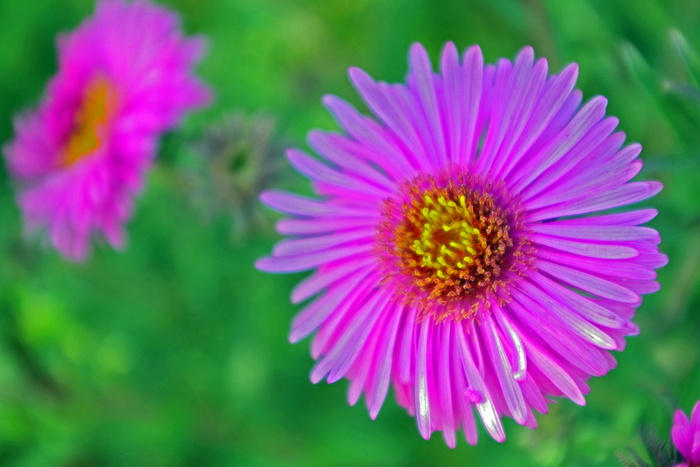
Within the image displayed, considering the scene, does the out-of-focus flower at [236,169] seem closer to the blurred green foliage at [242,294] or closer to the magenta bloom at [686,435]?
the blurred green foliage at [242,294]

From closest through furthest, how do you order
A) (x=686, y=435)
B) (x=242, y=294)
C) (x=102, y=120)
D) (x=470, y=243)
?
(x=686, y=435), (x=470, y=243), (x=102, y=120), (x=242, y=294)

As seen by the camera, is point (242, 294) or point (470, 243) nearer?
point (470, 243)

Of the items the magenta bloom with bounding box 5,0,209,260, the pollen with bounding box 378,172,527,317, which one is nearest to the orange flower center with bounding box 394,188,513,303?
the pollen with bounding box 378,172,527,317

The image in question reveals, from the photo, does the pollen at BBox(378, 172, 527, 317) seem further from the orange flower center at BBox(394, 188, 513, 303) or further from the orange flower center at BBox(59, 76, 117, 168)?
the orange flower center at BBox(59, 76, 117, 168)

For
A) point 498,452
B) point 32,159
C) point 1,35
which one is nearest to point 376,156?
point 498,452

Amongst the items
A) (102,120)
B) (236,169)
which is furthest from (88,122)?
(236,169)

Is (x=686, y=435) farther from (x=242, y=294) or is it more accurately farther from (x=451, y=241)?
(x=242, y=294)
